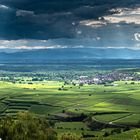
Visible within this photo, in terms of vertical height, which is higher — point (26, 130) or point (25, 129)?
point (25, 129)

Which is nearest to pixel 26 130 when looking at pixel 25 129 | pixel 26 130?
pixel 26 130

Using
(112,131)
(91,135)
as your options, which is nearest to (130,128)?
(112,131)

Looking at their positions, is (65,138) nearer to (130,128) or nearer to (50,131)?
(50,131)

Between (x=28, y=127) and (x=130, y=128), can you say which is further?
(x=130, y=128)

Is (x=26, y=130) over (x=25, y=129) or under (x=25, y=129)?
under

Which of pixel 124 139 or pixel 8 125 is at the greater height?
pixel 8 125

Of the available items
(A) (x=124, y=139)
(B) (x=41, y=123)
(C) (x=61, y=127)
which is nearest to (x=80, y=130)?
(C) (x=61, y=127)

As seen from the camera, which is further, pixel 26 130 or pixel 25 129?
pixel 25 129

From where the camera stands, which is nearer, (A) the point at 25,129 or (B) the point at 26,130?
(B) the point at 26,130

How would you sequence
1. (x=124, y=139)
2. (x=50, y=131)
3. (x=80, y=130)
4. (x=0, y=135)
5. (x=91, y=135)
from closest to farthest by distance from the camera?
(x=0, y=135) → (x=50, y=131) → (x=124, y=139) → (x=91, y=135) → (x=80, y=130)

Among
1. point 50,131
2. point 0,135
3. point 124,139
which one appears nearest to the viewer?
point 0,135

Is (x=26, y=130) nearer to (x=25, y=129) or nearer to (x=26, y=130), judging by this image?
(x=26, y=130)
